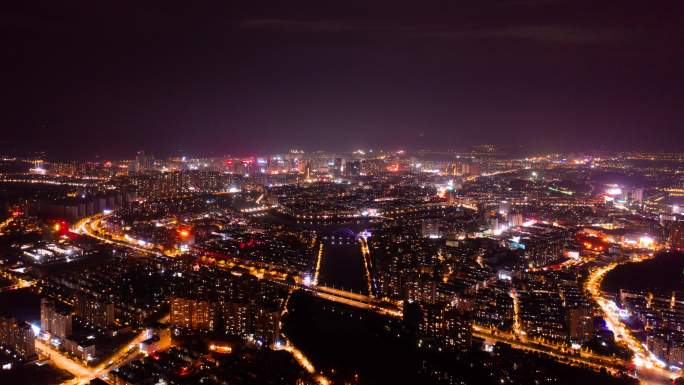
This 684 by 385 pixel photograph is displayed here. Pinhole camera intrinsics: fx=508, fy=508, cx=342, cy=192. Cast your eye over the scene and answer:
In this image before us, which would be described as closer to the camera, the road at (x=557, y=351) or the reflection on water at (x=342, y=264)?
A: the road at (x=557, y=351)

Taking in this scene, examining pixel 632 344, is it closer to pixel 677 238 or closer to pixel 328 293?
pixel 328 293

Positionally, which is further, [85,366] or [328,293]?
[328,293]

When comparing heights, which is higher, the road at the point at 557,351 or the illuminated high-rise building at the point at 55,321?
the illuminated high-rise building at the point at 55,321

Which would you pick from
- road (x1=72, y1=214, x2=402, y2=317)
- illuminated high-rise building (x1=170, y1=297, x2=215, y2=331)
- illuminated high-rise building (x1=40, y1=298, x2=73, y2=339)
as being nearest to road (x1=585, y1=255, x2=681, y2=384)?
road (x1=72, y1=214, x2=402, y2=317)

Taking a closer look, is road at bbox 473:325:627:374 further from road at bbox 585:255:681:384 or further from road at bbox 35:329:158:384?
road at bbox 35:329:158:384

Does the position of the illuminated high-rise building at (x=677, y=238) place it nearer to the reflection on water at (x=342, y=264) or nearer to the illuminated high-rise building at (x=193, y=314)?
the reflection on water at (x=342, y=264)

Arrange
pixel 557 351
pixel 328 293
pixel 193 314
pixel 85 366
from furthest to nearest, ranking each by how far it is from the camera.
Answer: pixel 328 293
pixel 193 314
pixel 557 351
pixel 85 366

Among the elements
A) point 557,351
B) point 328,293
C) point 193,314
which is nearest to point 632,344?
point 557,351

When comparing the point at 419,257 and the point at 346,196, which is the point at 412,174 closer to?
the point at 346,196

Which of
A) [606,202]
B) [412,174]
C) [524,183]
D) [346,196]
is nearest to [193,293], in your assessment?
[346,196]

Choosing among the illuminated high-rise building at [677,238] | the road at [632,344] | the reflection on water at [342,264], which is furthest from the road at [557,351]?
the illuminated high-rise building at [677,238]

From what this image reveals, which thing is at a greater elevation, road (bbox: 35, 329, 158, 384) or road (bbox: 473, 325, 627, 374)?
road (bbox: 473, 325, 627, 374)
